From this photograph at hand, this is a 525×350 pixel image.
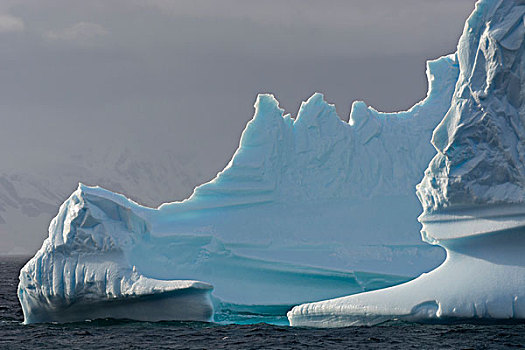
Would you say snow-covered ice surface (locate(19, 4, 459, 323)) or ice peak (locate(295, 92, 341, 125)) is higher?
ice peak (locate(295, 92, 341, 125))

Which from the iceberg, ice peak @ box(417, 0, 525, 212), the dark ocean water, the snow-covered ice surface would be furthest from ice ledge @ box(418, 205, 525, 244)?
the snow-covered ice surface

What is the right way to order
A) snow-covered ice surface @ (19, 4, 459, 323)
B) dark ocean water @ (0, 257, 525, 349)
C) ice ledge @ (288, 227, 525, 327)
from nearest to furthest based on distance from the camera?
dark ocean water @ (0, 257, 525, 349) → ice ledge @ (288, 227, 525, 327) → snow-covered ice surface @ (19, 4, 459, 323)

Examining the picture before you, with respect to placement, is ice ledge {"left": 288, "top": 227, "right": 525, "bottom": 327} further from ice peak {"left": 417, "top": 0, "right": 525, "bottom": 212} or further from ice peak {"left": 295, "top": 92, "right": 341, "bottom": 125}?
ice peak {"left": 295, "top": 92, "right": 341, "bottom": 125}

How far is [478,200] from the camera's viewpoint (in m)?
15.1

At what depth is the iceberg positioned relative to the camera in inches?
583

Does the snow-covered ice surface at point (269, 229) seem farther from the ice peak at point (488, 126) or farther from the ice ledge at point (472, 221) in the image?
the ice peak at point (488, 126)

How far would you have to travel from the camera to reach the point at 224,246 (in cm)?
1964

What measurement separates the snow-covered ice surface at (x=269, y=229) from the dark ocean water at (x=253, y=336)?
0.76m

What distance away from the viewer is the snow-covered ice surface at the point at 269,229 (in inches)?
695

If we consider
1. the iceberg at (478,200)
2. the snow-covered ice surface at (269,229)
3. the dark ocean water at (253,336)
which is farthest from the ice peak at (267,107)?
the iceberg at (478,200)

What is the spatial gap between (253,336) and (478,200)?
4.46 metres

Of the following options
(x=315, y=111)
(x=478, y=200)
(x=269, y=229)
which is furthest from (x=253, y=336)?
(x=315, y=111)

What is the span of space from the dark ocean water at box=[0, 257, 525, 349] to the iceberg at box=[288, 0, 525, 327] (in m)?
0.35

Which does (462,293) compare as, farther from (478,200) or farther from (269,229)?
(269,229)
